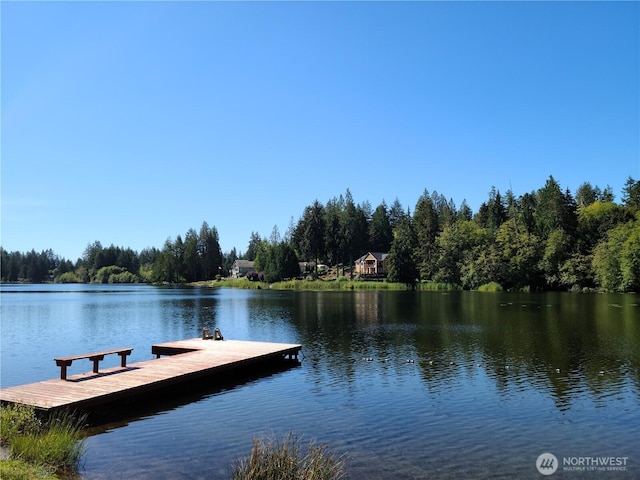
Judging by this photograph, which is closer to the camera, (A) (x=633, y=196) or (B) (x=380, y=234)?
(A) (x=633, y=196)

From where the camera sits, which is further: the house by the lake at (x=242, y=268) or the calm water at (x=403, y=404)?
the house by the lake at (x=242, y=268)

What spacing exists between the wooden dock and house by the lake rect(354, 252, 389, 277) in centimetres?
9449

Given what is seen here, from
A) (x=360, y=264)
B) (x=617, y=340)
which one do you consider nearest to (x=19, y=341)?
(x=617, y=340)

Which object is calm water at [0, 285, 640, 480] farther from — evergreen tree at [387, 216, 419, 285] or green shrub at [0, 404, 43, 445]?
evergreen tree at [387, 216, 419, 285]

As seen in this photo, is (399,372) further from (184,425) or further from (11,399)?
(11,399)

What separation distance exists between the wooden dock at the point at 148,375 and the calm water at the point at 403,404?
2.40ft

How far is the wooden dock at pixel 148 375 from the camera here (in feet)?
44.1

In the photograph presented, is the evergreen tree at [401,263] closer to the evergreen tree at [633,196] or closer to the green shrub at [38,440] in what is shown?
the evergreen tree at [633,196]

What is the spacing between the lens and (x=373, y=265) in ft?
398

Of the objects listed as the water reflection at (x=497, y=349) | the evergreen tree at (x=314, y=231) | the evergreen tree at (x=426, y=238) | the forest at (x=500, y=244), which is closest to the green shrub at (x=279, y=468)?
the water reflection at (x=497, y=349)

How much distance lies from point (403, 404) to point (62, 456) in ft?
31.5

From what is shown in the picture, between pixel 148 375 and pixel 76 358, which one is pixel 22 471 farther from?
pixel 148 375

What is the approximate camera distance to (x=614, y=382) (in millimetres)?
18281

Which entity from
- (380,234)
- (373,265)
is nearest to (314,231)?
(373,265)
